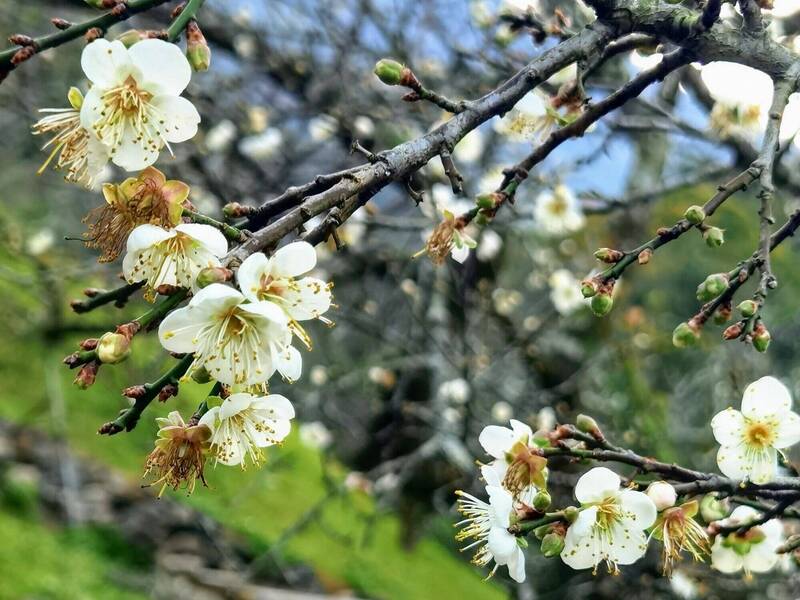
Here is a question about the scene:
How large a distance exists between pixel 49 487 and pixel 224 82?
2675mm

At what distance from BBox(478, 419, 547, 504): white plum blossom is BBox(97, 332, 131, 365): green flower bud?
2.04 feet

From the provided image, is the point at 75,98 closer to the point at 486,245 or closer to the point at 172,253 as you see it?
the point at 172,253

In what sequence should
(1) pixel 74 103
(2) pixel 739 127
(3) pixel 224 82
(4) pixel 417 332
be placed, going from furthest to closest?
(4) pixel 417 332 < (3) pixel 224 82 < (2) pixel 739 127 < (1) pixel 74 103

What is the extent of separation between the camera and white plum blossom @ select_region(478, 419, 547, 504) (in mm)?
1325

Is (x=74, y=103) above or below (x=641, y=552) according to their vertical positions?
above

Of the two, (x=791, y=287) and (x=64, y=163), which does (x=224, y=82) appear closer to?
(x=64, y=163)

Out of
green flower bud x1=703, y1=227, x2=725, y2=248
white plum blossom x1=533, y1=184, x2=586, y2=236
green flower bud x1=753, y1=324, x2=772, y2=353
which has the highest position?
white plum blossom x1=533, y1=184, x2=586, y2=236

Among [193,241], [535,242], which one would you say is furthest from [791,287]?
[193,241]

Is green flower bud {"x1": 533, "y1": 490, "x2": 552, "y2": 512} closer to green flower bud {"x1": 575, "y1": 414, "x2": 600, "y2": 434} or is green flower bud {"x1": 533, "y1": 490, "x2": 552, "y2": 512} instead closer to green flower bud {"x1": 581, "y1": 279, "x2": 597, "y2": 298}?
green flower bud {"x1": 575, "y1": 414, "x2": 600, "y2": 434}

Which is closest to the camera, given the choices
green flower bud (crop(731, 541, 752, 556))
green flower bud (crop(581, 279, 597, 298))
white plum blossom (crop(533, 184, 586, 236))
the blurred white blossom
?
green flower bud (crop(581, 279, 597, 298))

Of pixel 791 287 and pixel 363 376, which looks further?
pixel 791 287

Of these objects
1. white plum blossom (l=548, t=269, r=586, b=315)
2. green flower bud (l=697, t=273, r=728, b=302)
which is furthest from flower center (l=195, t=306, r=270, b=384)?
white plum blossom (l=548, t=269, r=586, b=315)

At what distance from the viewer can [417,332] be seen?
5316mm

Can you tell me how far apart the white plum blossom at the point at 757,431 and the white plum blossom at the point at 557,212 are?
2.37 meters
